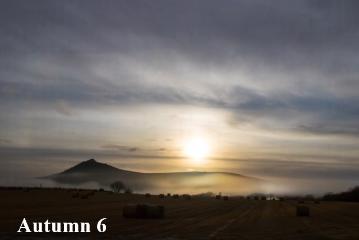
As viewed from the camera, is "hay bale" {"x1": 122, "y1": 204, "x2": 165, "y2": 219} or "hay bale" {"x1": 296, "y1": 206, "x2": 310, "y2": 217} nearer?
"hay bale" {"x1": 122, "y1": 204, "x2": 165, "y2": 219}

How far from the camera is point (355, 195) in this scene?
171 m

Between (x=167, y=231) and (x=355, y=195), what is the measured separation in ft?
483

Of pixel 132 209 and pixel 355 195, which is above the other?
pixel 355 195

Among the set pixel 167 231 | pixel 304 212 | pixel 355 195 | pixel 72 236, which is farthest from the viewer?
pixel 355 195

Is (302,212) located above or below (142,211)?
above

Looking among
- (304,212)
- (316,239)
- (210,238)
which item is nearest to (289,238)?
(316,239)

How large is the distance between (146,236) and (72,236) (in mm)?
3288

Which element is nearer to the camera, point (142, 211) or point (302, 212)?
point (142, 211)

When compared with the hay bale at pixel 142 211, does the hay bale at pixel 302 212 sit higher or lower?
higher

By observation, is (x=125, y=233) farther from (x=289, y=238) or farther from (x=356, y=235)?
(x=356, y=235)

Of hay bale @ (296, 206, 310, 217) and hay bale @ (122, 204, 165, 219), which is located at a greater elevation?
hay bale @ (296, 206, 310, 217)

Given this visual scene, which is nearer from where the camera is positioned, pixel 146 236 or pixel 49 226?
pixel 146 236

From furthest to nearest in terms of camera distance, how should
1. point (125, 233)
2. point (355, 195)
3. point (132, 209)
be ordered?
point (355, 195), point (132, 209), point (125, 233)

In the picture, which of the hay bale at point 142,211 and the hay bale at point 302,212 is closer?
the hay bale at point 142,211
